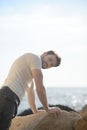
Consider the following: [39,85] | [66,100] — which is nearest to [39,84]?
Answer: [39,85]

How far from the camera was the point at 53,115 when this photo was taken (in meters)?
7.85

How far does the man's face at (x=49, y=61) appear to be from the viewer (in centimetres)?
737

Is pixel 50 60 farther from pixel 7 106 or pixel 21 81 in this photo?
pixel 7 106

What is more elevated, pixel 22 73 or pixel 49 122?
pixel 22 73

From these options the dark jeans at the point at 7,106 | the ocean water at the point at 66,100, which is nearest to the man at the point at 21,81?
the dark jeans at the point at 7,106

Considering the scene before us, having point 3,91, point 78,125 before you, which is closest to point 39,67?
point 3,91

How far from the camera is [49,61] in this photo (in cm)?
739

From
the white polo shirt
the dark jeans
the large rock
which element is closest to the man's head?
the white polo shirt

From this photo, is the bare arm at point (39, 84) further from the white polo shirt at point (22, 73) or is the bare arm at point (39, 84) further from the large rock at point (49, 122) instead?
the large rock at point (49, 122)

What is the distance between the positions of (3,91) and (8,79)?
0.70 ft

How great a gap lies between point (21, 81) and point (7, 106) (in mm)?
442

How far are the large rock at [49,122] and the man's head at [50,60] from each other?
91 centimetres

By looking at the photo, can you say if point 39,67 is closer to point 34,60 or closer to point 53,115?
point 34,60

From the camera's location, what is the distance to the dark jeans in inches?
276
